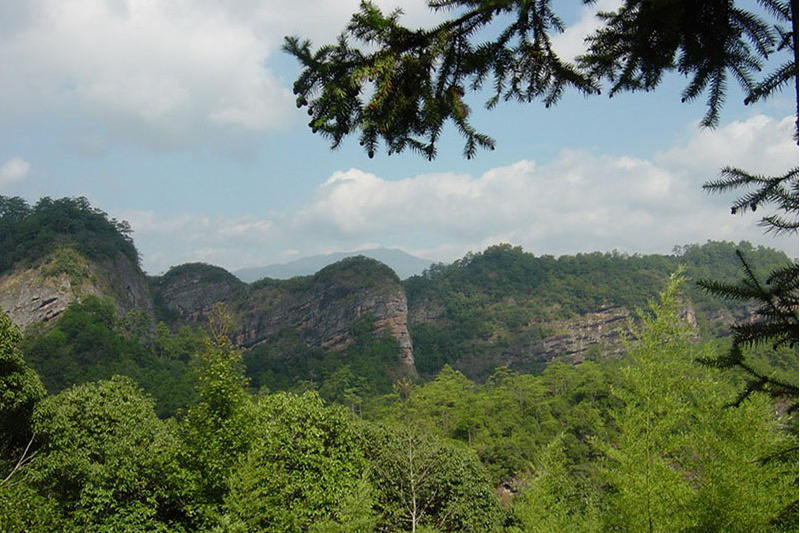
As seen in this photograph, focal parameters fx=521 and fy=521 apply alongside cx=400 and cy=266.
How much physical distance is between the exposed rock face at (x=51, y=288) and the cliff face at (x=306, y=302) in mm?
14655

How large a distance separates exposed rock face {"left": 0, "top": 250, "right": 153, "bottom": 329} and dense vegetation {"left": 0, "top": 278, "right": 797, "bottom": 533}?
38465 mm

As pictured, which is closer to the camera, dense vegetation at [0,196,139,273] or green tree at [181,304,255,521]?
green tree at [181,304,255,521]

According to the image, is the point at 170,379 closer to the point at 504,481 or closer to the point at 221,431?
the point at 504,481

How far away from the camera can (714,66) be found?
2.13 metres

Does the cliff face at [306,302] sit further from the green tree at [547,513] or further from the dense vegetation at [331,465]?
the green tree at [547,513]

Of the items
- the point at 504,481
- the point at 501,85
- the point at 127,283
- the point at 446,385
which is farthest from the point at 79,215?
the point at 501,85

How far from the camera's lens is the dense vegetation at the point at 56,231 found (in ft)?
161

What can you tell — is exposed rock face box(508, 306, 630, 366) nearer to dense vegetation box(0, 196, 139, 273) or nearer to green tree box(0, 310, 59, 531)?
dense vegetation box(0, 196, 139, 273)

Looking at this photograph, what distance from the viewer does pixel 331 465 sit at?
11383mm

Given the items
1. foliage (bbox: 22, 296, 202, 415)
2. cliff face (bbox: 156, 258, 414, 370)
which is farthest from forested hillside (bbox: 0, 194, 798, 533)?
cliff face (bbox: 156, 258, 414, 370)

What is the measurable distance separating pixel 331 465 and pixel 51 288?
45817 mm

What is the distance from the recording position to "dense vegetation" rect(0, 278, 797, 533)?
6.52 meters

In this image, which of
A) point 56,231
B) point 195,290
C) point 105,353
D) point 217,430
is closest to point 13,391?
point 217,430

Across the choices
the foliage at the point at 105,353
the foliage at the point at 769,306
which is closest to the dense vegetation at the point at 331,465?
the foliage at the point at 769,306
